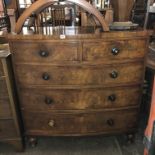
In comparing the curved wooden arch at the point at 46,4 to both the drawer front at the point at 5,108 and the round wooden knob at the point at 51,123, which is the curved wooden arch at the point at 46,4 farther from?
the round wooden knob at the point at 51,123

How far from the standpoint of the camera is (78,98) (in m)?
1.32

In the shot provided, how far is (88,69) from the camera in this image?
4.01 feet

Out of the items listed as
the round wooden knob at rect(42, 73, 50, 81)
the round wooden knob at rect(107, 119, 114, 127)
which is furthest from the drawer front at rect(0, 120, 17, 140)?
the round wooden knob at rect(107, 119, 114, 127)

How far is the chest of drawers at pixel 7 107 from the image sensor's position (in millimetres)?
1242

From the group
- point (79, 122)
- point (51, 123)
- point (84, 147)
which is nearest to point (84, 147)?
point (84, 147)

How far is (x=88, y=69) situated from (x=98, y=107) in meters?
0.33

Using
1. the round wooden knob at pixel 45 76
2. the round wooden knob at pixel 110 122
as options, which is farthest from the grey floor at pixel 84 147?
the round wooden knob at pixel 45 76

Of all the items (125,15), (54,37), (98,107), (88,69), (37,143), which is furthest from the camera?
(125,15)

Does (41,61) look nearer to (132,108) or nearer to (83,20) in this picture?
(132,108)

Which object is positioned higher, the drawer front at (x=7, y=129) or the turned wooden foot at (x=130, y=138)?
the drawer front at (x=7, y=129)

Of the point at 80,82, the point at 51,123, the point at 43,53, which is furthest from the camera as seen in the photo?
the point at 51,123

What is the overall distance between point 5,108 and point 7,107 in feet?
0.06

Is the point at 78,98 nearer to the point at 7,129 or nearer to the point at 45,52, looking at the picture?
the point at 45,52

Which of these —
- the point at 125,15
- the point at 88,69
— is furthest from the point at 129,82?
the point at 125,15
